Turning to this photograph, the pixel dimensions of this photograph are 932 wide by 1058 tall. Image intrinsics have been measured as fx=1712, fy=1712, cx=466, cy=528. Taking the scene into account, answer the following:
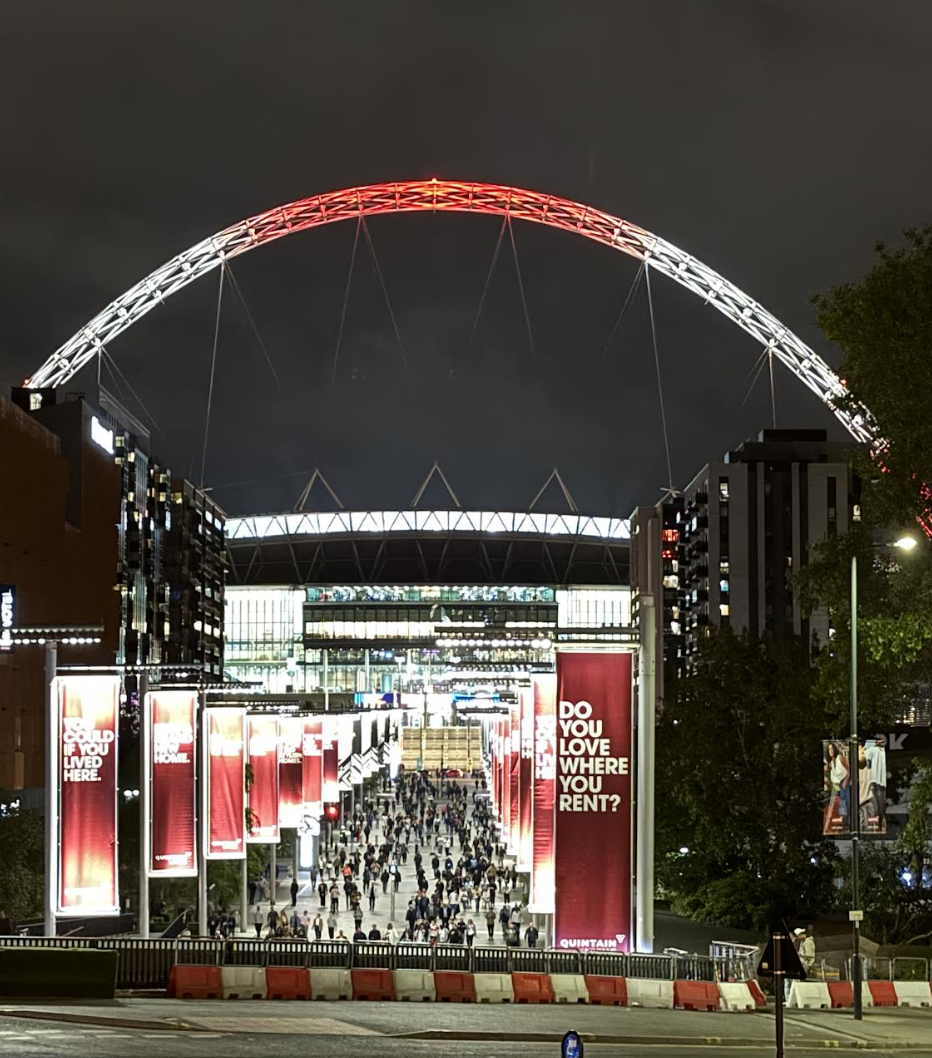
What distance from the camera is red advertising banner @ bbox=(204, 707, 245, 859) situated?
A: 4106 cm

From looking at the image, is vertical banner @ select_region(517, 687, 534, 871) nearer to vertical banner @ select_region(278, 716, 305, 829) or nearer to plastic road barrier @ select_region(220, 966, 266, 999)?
plastic road barrier @ select_region(220, 966, 266, 999)

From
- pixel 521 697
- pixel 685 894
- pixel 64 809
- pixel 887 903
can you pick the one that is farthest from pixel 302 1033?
pixel 685 894

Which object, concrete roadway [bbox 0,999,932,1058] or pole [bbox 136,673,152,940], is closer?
concrete roadway [bbox 0,999,932,1058]

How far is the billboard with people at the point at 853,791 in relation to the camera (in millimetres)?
37969

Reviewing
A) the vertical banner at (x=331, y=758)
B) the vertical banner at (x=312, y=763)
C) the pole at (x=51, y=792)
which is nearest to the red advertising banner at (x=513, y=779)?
the vertical banner at (x=312, y=763)

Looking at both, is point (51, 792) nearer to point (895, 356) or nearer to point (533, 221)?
point (895, 356)

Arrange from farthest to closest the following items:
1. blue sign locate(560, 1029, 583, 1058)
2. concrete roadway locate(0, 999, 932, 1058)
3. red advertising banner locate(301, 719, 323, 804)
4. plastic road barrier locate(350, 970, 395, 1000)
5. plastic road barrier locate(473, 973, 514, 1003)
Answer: red advertising banner locate(301, 719, 323, 804) → plastic road barrier locate(473, 973, 514, 1003) → plastic road barrier locate(350, 970, 395, 1000) → concrete roadway locate(0, 999, 932, 1058) → blue sign locate(560, 1029, 583, 1058)

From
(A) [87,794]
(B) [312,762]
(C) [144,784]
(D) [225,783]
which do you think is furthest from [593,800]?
(B) [312,762]

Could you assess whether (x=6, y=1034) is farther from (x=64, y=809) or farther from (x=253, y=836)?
(x=253, y=836)

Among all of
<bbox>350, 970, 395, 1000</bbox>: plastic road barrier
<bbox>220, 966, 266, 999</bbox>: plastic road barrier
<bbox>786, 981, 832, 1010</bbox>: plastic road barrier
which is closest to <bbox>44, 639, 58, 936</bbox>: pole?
<bbox>220, 966, 266, 999</bbox>: plastic road barrier

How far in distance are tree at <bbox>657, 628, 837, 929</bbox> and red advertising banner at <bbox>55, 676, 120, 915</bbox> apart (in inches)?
1522

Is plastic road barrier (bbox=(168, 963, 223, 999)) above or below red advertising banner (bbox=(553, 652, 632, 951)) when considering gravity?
below

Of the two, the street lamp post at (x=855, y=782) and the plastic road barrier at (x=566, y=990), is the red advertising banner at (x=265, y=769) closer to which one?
the plastic road barrier at (x=566, y=990)

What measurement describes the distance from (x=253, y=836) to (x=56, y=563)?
48.2m
